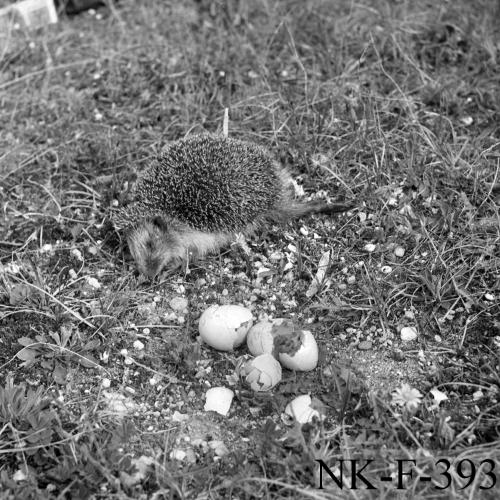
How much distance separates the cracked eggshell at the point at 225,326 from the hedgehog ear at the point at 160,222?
3.19 feet

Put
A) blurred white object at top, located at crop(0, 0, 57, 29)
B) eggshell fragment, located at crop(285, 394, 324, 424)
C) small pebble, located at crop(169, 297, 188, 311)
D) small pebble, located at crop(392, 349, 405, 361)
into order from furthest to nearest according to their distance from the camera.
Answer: blurred white object at top, located at crop(0, 0, 57, 29) → small pebble, located at crop(169, 297, 188, 311) → small pebble, located at crop(392, 349, 405, 361) → eggshell fragment, located at crop(285, 394, 324, 424)

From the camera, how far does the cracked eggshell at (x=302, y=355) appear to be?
3.84 meters

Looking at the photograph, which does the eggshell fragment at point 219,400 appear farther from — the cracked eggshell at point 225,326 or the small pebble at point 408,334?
the small pebble at point 408,334

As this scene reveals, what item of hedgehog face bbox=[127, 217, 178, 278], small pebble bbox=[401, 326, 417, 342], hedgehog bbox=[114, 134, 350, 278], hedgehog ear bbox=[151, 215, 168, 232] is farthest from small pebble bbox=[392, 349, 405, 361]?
hedgehog ear bbox=[151, 215, 168, 232]

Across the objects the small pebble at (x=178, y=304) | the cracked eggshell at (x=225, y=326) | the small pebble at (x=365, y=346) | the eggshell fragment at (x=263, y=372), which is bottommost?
the small pebble at (x=365, y=346)

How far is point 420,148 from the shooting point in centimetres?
544

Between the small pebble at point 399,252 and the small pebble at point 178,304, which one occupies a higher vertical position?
the small pebble at point 178,304

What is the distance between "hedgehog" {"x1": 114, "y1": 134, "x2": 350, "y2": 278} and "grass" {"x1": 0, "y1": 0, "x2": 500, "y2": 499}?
0.58 feet

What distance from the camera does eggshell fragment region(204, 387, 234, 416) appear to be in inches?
154

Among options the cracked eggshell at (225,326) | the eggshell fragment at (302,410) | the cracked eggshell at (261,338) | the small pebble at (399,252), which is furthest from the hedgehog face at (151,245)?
the small pebble at (399,252)

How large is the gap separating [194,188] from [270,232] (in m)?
0.72

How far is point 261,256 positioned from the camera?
16.2 feet

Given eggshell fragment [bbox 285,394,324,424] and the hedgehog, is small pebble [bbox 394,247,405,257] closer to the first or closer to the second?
the hedgehog

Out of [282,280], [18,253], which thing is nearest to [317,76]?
[282,280]
